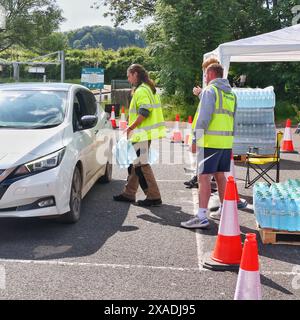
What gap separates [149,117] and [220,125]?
50.2 inches

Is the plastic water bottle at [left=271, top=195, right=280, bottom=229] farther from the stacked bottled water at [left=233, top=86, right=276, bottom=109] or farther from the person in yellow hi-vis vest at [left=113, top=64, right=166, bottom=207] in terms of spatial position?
the stacked bottled water at [left=233, top=86, right=276, bottom=109]

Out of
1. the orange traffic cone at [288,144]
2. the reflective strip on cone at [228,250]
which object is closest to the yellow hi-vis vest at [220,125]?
the reflective strip on cone at [228,250]

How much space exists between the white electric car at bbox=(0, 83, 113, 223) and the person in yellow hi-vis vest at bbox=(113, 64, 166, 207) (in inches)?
23.7

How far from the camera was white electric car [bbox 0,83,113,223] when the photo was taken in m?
5.17

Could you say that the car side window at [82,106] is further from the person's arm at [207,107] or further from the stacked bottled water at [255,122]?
the stacked bottled water at [255,122]

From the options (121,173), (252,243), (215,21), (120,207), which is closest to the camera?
(252,243)

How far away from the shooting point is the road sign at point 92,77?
67.7 ft

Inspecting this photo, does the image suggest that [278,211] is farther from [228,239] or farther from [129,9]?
[129,9]

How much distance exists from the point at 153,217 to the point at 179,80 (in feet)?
51.0
